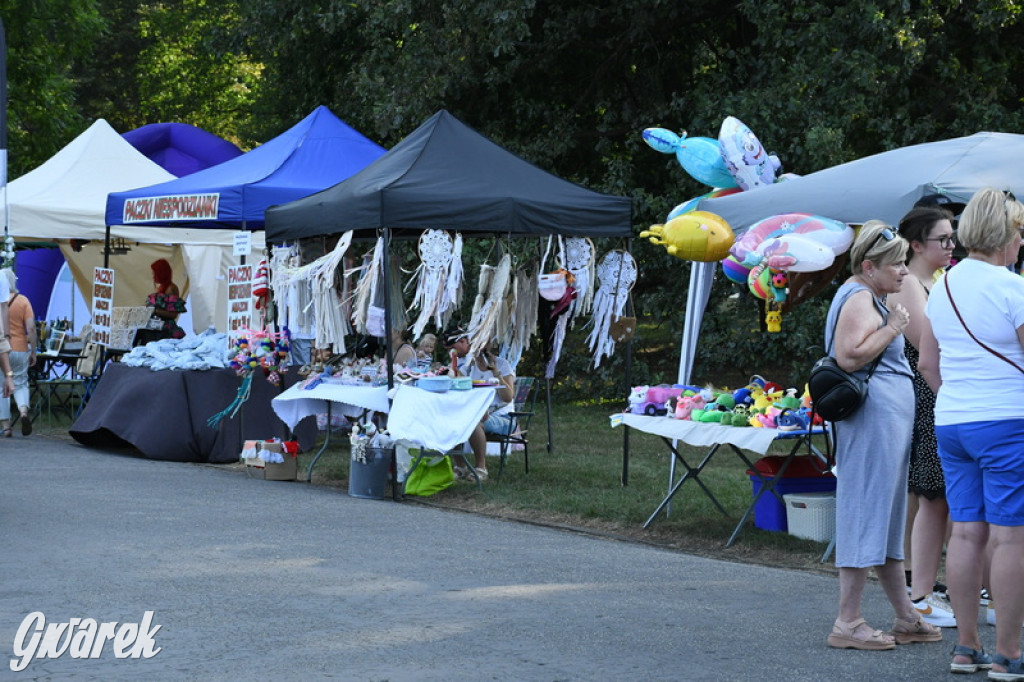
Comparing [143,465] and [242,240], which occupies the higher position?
[242,240]

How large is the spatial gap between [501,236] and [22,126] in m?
21.4

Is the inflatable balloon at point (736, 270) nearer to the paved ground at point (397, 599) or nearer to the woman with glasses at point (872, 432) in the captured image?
the paved ground at point (397, 599)

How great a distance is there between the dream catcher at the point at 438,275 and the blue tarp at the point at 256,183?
3.88 metres

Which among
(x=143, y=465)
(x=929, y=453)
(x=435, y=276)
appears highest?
(x=435, y=276)

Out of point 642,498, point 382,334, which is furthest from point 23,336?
point 642,498

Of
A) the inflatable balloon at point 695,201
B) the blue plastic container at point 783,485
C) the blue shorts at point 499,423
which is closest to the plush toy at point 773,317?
the blue plastic container at point 783,485

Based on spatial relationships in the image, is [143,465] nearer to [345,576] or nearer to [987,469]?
[345,576]

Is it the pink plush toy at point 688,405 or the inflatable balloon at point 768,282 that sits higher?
the inflatable balloon at point 768,282

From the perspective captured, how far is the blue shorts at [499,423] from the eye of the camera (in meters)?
12.7

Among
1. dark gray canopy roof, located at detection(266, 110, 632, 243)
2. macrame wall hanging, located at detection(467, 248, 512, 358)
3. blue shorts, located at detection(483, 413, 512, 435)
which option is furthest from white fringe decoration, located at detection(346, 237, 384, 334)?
blue shorts, located at detection(483, 413, 512, 435)

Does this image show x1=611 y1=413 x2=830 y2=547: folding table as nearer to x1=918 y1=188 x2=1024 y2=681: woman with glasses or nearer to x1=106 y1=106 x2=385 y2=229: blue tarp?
x1=918 y1=188 x2=1024 y2=681: woman with glasses

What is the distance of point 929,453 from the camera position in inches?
265

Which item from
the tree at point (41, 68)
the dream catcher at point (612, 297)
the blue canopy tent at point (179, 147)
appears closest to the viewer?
the dream catcher at point (612, 297)

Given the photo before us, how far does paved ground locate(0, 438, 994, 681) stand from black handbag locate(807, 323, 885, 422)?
1.02m
